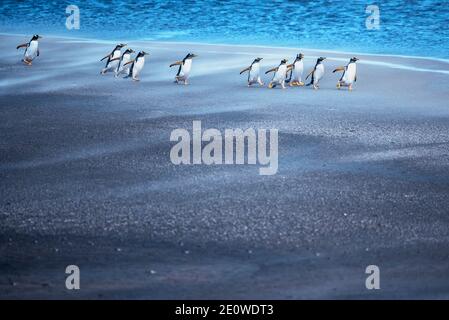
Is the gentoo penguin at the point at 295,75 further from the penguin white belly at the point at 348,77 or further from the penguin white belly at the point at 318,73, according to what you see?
the penguin white belly at the point at 348,77

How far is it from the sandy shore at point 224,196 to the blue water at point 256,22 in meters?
4.97

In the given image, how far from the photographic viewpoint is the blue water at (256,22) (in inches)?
537

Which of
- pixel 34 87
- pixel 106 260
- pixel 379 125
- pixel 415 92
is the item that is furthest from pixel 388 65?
pixel 106 260

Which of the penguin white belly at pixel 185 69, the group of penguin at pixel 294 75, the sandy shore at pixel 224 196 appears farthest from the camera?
the penguin white belly at pixel 185 69

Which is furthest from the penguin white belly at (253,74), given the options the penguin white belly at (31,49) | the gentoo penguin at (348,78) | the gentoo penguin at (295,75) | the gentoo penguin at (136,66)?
the penguin white belly at (31,49)

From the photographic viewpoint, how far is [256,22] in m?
16.4

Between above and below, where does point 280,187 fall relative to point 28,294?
above

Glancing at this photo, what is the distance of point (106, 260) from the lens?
407cm

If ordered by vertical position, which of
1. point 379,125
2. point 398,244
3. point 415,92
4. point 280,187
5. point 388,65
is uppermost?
point 388,65

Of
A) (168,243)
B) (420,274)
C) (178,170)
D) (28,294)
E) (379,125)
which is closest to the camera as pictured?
(28,294)

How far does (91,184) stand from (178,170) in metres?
0.67

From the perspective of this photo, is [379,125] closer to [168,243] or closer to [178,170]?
[178,170]

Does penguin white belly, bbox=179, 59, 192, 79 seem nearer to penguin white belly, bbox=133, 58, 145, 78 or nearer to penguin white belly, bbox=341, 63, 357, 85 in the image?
penguin white belly, bbox=133, 58, 145, 78

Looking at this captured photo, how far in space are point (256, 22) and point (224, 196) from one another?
38.3 feet
